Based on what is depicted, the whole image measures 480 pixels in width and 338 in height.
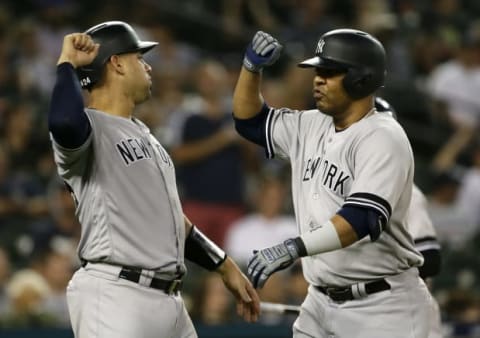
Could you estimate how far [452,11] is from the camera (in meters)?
12.1

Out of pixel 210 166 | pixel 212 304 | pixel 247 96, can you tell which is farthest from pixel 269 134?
pixel 210 166

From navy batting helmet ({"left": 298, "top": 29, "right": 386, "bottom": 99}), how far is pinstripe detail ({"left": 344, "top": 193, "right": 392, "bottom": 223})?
47cm

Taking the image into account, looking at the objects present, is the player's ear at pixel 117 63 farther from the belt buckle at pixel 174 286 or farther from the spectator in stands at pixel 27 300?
the spectator in stands at pixel 27 300

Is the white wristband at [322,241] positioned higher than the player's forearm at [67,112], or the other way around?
the player's forearm at [67,112]

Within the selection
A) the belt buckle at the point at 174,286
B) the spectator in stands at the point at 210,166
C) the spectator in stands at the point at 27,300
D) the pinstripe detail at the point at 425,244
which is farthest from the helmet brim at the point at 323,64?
the spectator in stands at the point at 210,166

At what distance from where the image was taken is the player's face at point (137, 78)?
450 cm

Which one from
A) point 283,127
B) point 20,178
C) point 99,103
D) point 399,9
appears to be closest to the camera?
point 99,103

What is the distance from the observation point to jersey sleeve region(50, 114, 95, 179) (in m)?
4.14

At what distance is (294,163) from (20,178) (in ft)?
15.0

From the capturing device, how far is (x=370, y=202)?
4.21 meters

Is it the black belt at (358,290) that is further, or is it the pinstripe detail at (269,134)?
the pinstripe detail at (269,134)

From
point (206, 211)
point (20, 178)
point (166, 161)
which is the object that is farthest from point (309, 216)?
point (20, 178)

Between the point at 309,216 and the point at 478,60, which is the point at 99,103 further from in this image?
the point at 478,60

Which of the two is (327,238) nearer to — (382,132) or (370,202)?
(370,202)
